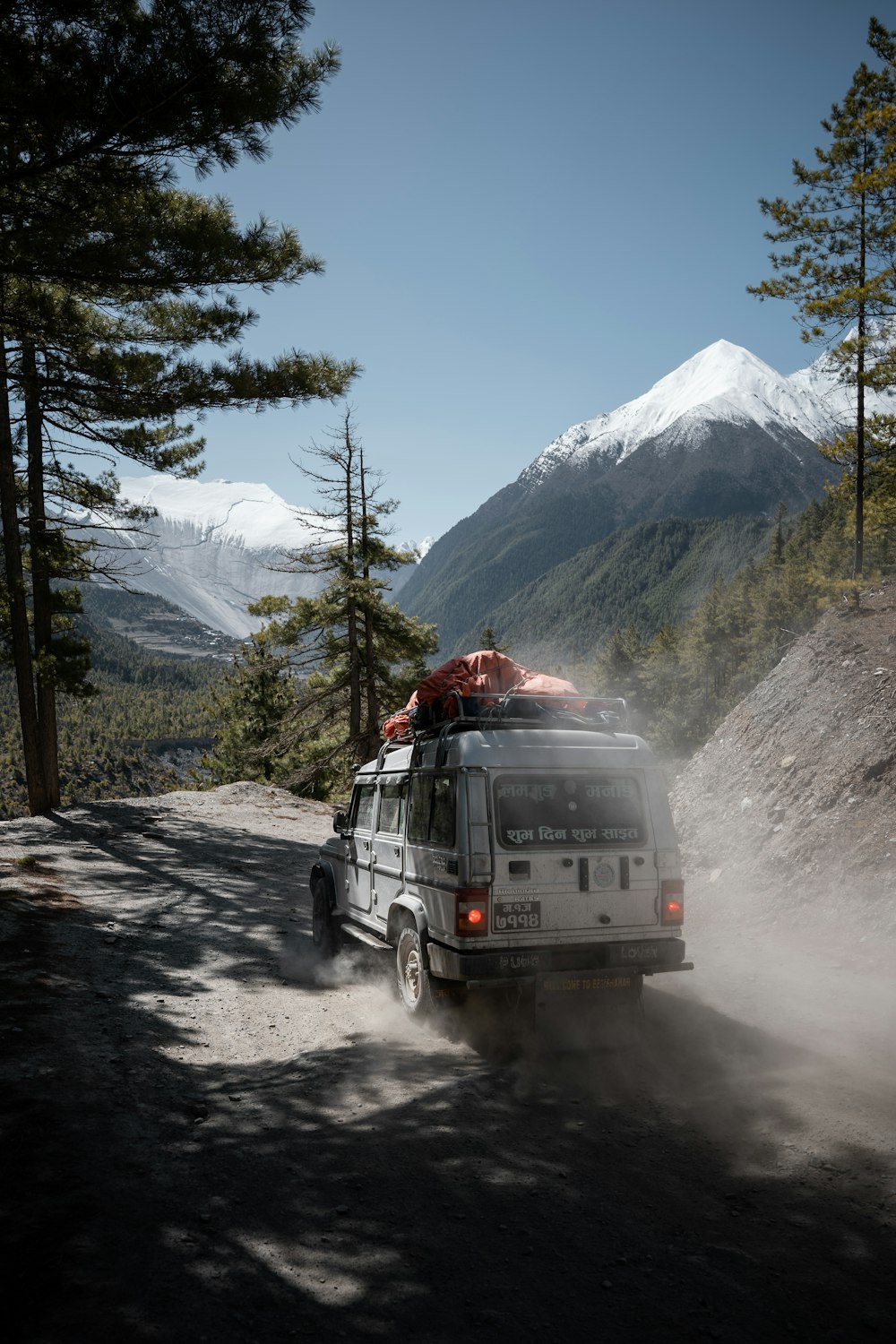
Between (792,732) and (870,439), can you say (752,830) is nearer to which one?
(792,732)

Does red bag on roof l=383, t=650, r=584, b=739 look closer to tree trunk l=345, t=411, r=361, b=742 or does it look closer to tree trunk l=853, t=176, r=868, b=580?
tree trunk l=853, t=176, r=868, b=580

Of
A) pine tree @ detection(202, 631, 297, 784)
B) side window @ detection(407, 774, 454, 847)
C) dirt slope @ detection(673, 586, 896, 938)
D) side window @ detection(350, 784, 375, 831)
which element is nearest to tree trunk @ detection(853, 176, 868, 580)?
dirt slope @ detection(673, 586, 896, 938)

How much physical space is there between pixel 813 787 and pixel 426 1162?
8.90 metres

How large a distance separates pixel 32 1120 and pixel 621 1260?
11.5 ft

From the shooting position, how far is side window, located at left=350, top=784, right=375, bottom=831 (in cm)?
881

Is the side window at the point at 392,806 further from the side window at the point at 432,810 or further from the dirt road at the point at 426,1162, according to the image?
the dirt road at the point at 426,1162

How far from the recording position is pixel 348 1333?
10.3 feet

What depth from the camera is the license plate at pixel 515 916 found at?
240 inches

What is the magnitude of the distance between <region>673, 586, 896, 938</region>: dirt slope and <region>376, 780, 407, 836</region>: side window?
5.28m

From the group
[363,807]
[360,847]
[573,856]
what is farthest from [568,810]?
[363,807]

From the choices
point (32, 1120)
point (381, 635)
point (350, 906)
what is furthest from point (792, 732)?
point (381, 635)

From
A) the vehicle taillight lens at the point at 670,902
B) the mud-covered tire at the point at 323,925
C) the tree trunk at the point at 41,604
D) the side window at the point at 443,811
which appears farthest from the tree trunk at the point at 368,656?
the vehicle taillight lens at the point at 670,902

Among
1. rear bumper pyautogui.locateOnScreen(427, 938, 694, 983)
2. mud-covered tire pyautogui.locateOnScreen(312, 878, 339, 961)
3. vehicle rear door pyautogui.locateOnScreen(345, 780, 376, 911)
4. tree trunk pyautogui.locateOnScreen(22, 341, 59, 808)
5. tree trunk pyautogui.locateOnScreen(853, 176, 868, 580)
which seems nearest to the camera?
rear bumper pyautogui.locateOnScreen(427, 938, 694, 983)

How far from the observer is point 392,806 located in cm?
803
